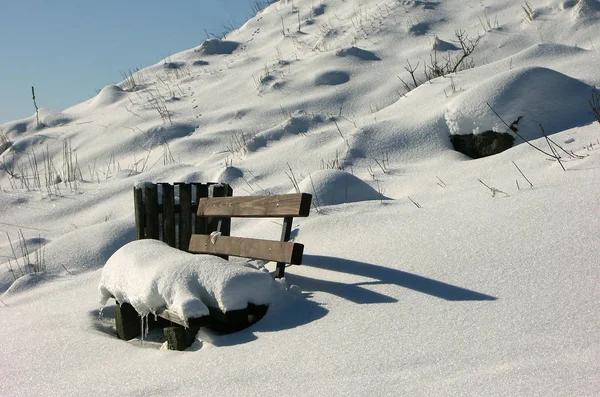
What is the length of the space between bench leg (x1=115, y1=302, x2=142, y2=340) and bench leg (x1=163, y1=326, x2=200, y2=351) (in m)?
0.70

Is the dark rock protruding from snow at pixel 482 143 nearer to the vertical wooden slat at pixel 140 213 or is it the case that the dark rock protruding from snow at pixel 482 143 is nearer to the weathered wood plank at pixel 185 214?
the weathered wood plank at pixel 185 214

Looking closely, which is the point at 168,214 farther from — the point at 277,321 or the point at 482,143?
the point at 482,143

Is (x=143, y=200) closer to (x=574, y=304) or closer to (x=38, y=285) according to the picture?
(x=38, y=285)

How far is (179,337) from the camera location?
3.45 meters

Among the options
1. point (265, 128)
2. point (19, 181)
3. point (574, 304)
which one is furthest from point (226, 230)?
point (19, 181)

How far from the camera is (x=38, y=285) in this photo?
546cm

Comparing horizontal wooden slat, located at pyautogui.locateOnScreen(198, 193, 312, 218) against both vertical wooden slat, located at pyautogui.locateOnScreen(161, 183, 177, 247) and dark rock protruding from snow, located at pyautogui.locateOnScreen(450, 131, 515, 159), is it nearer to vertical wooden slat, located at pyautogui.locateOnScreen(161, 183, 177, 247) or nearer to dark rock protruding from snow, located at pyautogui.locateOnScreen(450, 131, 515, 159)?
vertical wooden slat, located at pyautogui.locateOnScreen(161, 183, 177, 247)

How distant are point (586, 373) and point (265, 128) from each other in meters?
7.30

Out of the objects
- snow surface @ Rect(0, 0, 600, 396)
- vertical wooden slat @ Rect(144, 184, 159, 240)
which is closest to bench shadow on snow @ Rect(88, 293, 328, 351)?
snow surface @ Rect(0, 0, 600, 396)

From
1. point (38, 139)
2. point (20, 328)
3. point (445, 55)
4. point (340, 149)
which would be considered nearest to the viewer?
point (20, 328)

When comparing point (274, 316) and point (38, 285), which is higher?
point (274, 316)

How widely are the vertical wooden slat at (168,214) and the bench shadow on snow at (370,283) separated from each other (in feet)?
4.33

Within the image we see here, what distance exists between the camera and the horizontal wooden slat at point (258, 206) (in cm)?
377

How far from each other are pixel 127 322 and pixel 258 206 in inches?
44.7
